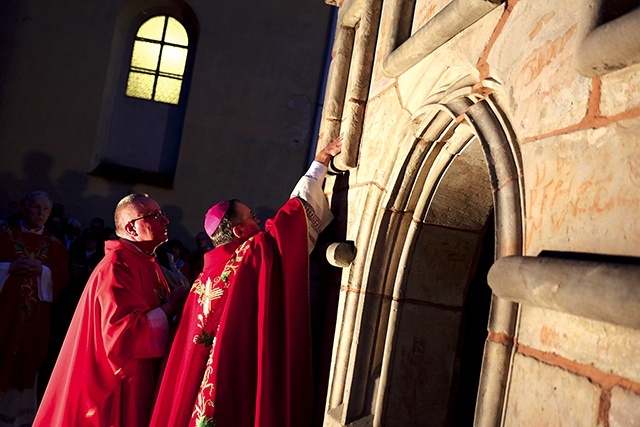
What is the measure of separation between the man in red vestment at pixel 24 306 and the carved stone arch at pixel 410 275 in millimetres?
3313

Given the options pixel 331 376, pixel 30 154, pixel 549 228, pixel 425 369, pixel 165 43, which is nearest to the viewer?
pixel 549 228

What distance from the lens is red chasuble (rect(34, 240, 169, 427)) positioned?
3.63 meters

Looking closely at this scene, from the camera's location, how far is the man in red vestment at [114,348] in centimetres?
364

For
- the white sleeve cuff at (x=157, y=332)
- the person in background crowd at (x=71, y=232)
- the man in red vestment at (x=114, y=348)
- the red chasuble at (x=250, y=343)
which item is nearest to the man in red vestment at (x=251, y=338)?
the red chasuble at (x=250, y=343)

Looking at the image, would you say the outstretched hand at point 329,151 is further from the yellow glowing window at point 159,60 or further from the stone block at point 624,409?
the yellow glowing window at point 159,60

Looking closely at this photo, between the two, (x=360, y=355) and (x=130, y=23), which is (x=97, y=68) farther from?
(x=360, y=355)

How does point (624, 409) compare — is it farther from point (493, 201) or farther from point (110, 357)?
point (110, 357)

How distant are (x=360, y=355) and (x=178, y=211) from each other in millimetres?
7629

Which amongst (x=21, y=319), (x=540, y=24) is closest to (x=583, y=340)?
(x=540, y=24)

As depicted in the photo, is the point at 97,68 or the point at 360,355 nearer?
the point at 360,355

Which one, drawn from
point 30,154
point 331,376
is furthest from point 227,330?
point 30,154

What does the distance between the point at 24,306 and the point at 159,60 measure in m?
6.21

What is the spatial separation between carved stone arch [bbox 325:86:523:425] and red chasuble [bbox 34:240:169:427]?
44.4 inches

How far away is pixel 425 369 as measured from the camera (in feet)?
9.64
